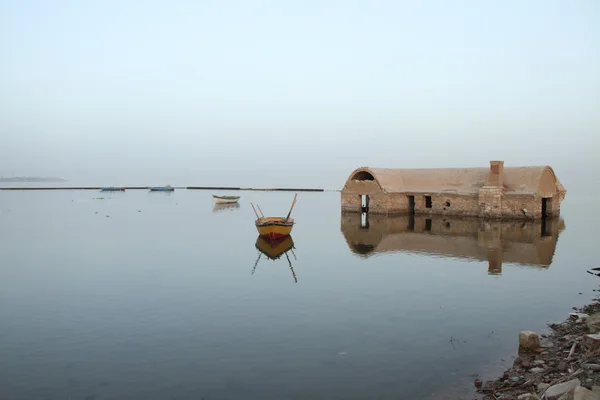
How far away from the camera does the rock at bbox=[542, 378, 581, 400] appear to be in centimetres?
695

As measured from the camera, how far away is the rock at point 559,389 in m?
6.95

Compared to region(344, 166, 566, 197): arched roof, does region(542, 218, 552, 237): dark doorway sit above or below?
below

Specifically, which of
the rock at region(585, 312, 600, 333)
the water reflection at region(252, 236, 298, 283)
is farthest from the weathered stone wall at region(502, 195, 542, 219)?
the rock at region(585, 312, 600, 333)

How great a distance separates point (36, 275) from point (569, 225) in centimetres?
3555

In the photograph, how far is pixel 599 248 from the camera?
25734 mm

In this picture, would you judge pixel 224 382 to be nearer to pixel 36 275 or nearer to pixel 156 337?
pixel 156 337

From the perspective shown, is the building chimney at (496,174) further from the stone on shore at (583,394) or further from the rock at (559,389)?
the stone on shore at (583,394)

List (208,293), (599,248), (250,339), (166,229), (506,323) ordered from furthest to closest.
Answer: (166,229), (599,248), (208,293), (506,323), (250,339)

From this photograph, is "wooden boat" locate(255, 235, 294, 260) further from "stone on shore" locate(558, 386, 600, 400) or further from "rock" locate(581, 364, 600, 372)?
"stone on shore" locate(558, 386, 600, 400)

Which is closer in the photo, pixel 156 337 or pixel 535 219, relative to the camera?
pixel 156 337

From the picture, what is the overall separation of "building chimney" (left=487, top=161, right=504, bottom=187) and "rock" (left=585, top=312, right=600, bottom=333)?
27.6m

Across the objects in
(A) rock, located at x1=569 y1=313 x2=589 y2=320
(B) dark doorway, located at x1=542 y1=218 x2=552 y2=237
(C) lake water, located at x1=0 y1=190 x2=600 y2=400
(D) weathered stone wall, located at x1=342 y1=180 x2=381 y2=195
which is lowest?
(B) dark doorway, located at x1=542 y1=218 x2=552 y2=237

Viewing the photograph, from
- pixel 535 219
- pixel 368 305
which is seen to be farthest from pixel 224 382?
pixel 535 219

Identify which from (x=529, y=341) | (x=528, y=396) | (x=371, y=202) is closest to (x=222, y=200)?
(x=371, y=202)
